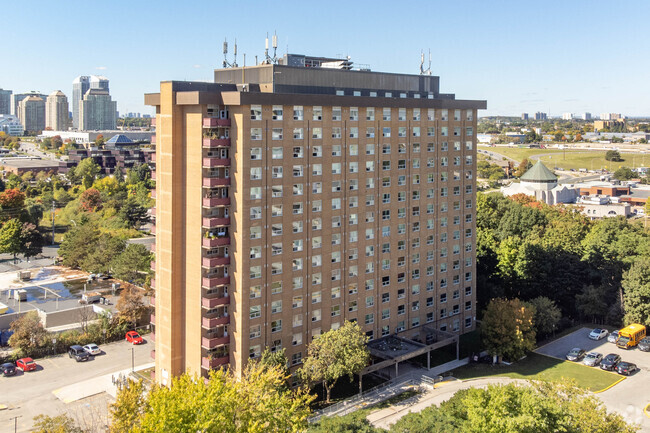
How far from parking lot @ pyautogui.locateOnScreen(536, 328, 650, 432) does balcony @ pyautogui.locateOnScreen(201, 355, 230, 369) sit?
1341 inches

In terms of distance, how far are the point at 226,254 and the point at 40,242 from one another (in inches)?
3062

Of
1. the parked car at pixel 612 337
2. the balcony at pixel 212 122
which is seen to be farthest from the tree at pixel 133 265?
the parked car at pixel 612 337

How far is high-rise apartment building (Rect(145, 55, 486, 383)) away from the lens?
53438mm

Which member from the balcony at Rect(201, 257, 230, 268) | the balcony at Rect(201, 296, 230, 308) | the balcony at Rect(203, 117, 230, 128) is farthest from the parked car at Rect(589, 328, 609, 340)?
the balcony at Rect(203, 117, 230, 128)

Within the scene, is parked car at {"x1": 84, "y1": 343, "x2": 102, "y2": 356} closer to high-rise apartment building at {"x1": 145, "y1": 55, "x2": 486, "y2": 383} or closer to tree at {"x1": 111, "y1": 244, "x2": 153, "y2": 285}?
high-rise apartment building at {"x1": 145, "y1": 55, "x2": 486, "y2": 383}

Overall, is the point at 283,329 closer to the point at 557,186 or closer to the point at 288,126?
the point at 288,126

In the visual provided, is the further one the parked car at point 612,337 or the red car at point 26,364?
the parked car at point 612,337

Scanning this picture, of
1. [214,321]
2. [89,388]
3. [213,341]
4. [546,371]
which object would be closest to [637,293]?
[546,371]

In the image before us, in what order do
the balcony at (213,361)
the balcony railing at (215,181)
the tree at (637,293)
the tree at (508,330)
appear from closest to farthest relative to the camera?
1. the balcony railing at (215,181)
2. the balcony at (213,361)
3. the tree at (508,330)
4. the tree at (637,293)

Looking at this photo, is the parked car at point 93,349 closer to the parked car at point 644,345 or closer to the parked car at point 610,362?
the parked car at point 610,362

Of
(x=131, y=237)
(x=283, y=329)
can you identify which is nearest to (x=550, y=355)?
(x=283, y=329)

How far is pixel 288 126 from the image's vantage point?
5500 centimetres

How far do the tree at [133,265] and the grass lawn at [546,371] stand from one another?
163 feet

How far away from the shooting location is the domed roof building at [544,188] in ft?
520
